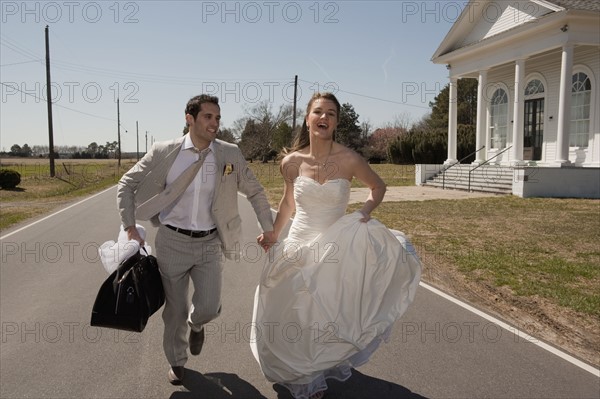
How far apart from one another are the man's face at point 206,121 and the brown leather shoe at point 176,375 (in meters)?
1.91

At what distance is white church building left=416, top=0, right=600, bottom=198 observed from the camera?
68.1ft

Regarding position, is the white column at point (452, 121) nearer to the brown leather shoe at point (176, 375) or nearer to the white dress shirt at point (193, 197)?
the white dress shirt at point (193, 197)

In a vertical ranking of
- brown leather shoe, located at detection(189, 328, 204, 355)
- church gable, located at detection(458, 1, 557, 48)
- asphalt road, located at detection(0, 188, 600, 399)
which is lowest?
asphalt road, located at detection(0, 188, 600, 399)

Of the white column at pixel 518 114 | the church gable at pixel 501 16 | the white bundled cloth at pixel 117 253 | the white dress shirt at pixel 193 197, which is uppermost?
the church gable at pixel 501 16

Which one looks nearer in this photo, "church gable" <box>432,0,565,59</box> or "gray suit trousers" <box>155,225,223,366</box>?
"gray suit trousers" <box>155,225,223,366</box>

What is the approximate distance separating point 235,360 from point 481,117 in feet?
86.3

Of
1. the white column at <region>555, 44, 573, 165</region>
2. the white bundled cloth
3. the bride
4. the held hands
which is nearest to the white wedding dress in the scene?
the bride

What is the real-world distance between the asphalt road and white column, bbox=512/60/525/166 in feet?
62.1

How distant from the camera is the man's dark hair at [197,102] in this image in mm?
4172

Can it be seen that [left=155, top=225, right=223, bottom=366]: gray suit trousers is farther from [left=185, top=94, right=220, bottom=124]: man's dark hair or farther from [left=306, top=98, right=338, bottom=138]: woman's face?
[left=306, top=98, right=338, bottom=138]: woman's face

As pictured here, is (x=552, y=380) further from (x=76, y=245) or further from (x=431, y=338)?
(x=76, y=245)

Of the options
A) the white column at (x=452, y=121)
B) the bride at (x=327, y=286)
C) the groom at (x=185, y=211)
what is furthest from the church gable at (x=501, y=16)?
the groom at (x=185, y=211)

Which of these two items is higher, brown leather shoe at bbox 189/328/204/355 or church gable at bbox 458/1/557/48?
church gable at bbox 458/1/557/48

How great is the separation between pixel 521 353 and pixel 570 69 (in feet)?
64.0
